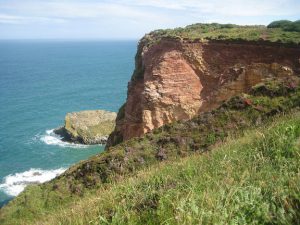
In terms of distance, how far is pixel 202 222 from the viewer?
4.71 meters

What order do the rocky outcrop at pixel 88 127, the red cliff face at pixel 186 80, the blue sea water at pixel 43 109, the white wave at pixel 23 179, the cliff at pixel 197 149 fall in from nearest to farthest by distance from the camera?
the cliff at pixel 197 149 → the red cliff face at pixel 186 80 → the white wave at pixel 23 179 → the blue sea water at pixel 43 109 → the rocky outcrop at pixel 88 127

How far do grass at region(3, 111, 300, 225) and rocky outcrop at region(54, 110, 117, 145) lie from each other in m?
61.7

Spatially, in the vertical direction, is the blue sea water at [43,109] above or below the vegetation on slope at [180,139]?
below

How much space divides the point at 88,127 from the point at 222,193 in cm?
6744

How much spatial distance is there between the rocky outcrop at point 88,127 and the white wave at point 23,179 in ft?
45.8

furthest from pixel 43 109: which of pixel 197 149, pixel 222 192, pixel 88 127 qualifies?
pixel 222 192

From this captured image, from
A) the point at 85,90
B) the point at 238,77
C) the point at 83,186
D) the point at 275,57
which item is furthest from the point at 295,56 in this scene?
the point at 85,90

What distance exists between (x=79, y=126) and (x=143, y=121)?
43.3 metres

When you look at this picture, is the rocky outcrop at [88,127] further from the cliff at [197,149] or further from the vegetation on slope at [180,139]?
the vegetation on slope at [180,139]

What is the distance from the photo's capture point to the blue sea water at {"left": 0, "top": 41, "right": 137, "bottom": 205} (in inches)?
2196

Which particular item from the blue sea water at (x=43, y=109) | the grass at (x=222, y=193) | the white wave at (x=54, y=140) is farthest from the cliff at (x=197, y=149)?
the white wave at (x=54, y=140)

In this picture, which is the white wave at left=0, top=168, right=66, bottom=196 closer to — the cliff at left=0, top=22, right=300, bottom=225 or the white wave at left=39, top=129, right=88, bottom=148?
A: the white wave at left=39, top=129, right=88, bottom=148

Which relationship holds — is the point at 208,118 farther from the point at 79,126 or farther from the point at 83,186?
the point at 79,126

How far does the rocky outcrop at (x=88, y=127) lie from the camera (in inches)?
2709
